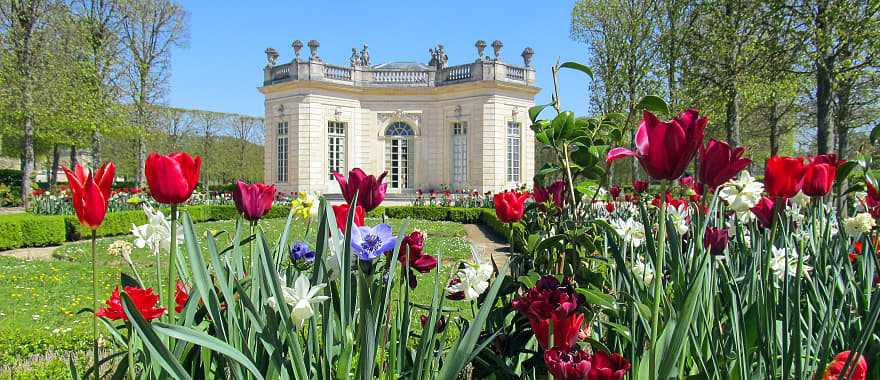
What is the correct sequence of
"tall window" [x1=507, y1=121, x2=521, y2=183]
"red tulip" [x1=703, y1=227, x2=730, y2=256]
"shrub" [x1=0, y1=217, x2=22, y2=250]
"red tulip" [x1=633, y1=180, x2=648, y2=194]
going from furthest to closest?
"tall window" [x1=507, y1=121, x2=521, y2=183] < "shrub" [x1=0, y1=217, x2=22, y2=250] < "red tulip" [x1=633, y1=180, x2=648, y2=194] < "red tulip" [x1=703, y1=227, x2=730, y2=256]

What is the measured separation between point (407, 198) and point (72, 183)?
2137 cm

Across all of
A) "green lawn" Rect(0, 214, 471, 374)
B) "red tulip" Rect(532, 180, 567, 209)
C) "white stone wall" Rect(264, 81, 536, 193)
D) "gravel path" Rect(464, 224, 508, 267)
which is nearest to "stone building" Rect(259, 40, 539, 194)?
"white stone wall" Rect(264, 81, 536, 193)

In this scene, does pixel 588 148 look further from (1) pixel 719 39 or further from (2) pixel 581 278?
(1) pixel 719 39

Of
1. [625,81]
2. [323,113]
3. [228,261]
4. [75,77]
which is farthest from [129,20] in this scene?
[228,261]

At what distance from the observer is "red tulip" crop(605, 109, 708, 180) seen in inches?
43.5

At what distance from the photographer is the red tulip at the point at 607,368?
1023 mm

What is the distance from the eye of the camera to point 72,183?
1.34 metres

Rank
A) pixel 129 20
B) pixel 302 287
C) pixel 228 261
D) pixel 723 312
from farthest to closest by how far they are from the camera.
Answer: pixel 129 20, pixel 723 312, pixel 228 261, pixel 302 287

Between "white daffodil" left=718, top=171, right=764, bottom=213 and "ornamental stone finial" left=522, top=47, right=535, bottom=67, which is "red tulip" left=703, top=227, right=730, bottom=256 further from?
"ornamental stone finial" left=522, top=47, right=535, bottom=67

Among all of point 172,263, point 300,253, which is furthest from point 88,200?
point 300,253

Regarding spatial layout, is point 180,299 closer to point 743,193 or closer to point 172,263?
point 172,263

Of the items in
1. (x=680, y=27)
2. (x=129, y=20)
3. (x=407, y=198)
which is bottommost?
(x=407, y=198)

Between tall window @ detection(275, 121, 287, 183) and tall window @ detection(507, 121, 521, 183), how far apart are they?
8951mm

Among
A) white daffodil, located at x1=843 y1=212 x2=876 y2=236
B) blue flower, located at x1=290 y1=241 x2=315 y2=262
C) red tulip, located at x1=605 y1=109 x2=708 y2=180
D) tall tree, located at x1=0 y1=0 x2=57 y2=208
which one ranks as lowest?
blue flower, located at x1=290 y1=241 x2=315 y2=262
